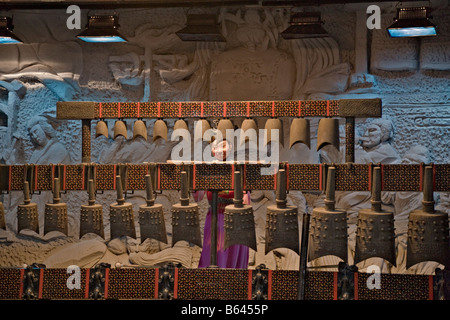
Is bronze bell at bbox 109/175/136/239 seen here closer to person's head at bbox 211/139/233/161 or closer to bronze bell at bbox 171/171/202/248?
bronze bell at bbox 171/171/202/248

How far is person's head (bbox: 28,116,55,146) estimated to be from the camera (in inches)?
306

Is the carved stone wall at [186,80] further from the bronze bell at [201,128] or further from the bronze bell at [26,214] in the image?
the bronze bell at [26,214]

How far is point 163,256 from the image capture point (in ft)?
22.2

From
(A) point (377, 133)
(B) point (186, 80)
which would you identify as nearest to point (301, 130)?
(A) point (377, 133)

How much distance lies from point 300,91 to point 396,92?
135 cm

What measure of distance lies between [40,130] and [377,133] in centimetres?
503

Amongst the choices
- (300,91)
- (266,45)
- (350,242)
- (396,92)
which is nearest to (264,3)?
(266,45)

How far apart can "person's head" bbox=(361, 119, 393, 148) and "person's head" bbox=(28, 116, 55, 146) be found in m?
4.74

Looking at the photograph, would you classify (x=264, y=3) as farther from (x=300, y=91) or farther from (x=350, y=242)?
(x=350, y=242)

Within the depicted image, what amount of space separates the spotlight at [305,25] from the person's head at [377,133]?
1.73 m

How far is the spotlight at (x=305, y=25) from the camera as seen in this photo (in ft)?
19.9

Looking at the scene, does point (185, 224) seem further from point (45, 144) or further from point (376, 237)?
point (45, 144)

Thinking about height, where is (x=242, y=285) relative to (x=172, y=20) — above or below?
below
